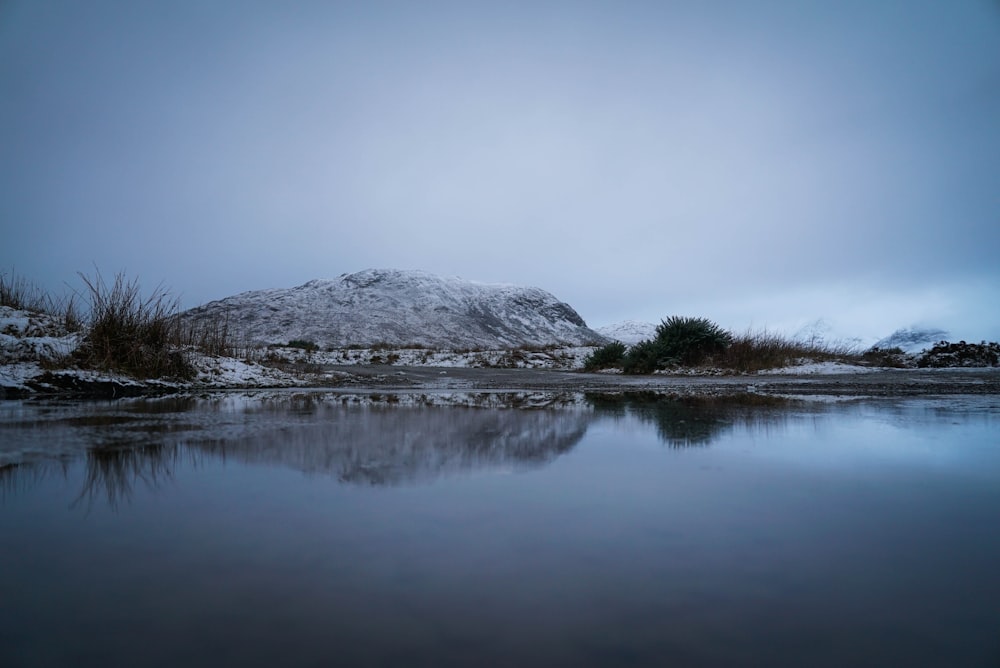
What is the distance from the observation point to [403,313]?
54.7 metres

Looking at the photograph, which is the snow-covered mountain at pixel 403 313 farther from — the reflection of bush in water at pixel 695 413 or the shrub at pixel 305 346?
the reflection of bush in water at pixel 695 413

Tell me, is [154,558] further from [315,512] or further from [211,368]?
[211,368]

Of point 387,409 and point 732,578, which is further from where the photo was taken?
point 387,409

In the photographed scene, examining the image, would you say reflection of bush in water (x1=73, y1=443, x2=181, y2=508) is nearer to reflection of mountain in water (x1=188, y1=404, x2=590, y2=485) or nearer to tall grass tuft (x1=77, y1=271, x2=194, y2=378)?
reflection of mountain in water (x1=188, y1=404, x2=590, y2=485)

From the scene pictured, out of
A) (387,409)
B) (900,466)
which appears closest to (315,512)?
(900,466)

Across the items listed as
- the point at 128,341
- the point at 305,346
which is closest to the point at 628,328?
the point at 305,346

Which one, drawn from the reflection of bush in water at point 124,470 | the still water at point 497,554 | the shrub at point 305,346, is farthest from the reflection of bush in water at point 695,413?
the shrub at point 305,346

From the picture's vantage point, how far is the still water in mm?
954

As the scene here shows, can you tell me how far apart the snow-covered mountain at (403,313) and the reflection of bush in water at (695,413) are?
1363 inches

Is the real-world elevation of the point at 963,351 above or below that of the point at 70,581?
above

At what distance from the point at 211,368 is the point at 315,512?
8092 millimetres

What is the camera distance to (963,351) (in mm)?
13844

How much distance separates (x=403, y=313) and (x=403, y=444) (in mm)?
52551

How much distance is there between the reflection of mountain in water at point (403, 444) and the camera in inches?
92.7
